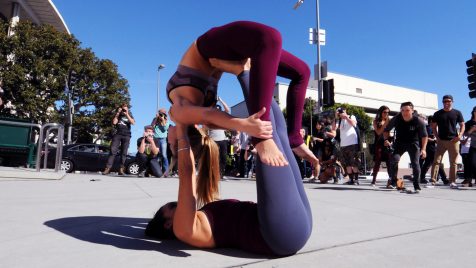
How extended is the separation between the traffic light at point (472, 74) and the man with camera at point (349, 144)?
5.57 metres

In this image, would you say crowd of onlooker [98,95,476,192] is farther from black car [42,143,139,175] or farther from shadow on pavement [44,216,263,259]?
black car [42,143,139,175]

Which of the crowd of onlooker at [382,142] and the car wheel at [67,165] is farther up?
the crowd of onlooker at [382,142]

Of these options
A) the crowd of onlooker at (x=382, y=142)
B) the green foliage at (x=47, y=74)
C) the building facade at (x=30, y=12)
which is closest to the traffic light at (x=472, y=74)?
the crowd of onlooker at (x=382, y=142)

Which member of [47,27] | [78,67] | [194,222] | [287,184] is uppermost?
[47,27]

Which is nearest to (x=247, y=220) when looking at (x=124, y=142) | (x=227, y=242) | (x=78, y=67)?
(x=227, y=242)

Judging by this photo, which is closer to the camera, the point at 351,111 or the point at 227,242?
the point at 227,242

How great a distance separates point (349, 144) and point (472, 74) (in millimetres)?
6055

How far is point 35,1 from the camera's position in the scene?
31.3 m

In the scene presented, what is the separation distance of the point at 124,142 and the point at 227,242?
7389 millimetres

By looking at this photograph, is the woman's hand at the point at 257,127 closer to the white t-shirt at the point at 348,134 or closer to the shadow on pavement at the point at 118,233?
the shadow on pavement at the point at 118,233

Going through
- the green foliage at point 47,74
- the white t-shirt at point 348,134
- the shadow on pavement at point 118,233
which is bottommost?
the shadow on pavement at point 118,233

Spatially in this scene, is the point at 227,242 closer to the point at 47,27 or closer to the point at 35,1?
the point at 47,27

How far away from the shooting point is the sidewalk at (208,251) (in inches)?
66.3

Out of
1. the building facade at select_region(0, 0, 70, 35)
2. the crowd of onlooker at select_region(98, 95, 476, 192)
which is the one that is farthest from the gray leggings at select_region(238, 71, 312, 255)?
the building facade at select_region(0, 0, 70, 35)
